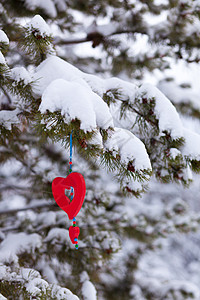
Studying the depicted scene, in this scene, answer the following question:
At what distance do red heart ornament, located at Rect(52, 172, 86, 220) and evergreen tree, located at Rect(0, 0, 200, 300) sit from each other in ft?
0.38

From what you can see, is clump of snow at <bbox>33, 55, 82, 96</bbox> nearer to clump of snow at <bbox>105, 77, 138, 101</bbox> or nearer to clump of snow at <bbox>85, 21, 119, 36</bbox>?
clump of snow at <bbox>105, 77, 138, 101</bbox>

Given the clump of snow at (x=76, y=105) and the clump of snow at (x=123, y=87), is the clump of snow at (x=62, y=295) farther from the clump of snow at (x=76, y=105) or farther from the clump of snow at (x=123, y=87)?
the clump of snow at (x=123, y=87)

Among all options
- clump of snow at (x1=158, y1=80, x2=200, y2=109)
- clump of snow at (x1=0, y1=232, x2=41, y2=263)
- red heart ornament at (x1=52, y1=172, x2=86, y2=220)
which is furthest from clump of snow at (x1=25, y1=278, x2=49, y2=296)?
clump of snow at (x1=158, y1=80, x2=200, y2=109)

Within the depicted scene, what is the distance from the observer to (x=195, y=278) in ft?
27.2

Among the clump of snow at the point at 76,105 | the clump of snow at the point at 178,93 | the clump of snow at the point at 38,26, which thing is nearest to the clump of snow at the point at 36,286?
the clump of snow at the point at 76,105

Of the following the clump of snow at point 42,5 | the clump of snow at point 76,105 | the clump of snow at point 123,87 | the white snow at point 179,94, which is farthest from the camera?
the white snow at point 179,94

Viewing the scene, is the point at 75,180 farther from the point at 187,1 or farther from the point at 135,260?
the point at 135,260

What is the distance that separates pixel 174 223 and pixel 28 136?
2.41 metres

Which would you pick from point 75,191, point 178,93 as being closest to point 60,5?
point 178,93

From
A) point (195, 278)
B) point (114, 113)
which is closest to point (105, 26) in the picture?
point (114, 113)

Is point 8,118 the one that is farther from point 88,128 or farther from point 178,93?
point 178,93

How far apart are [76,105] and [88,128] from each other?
0.10 meters

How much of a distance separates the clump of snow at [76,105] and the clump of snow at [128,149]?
93 millimetres

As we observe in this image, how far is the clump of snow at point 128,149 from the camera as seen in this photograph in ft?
3.43
